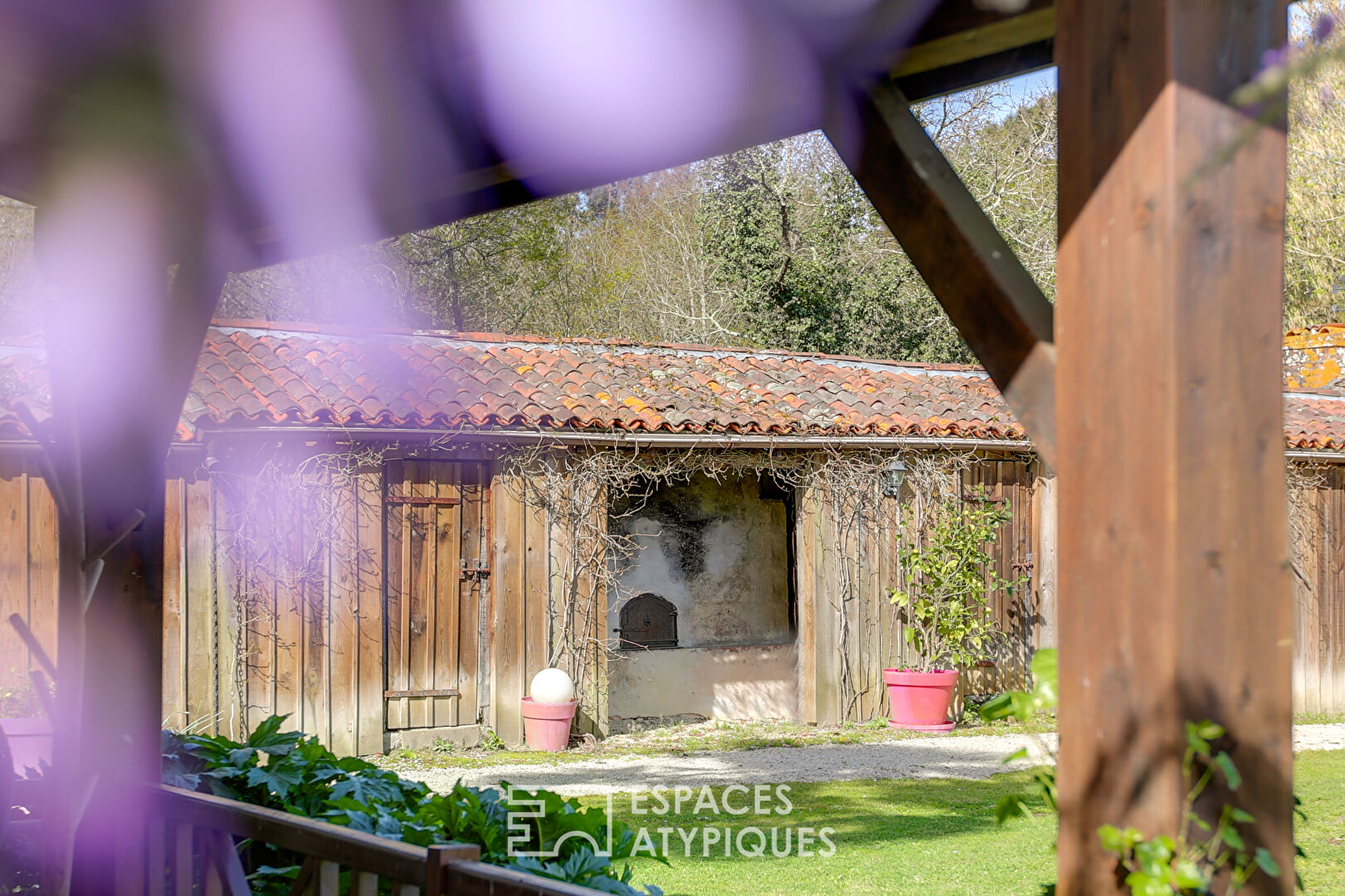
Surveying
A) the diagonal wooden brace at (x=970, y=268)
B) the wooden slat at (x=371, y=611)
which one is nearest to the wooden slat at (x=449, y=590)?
the wooden slat at (x=371, y=611)

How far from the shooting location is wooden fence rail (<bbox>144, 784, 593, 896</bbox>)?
1906 millimetres

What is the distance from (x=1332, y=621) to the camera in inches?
420

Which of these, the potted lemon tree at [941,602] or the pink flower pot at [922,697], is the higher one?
the potted lemon tree at [941,602]

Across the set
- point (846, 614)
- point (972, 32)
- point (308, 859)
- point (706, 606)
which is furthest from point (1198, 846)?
point (706, 606)

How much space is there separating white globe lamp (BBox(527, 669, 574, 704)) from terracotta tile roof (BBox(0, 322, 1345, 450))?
1816 millimetres

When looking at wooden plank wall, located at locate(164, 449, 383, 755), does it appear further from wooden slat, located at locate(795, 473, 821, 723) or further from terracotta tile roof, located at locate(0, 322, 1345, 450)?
wooden slat, located at locate(795, 473, 821, 723)

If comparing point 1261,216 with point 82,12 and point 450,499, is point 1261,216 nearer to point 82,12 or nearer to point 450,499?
point 82,12

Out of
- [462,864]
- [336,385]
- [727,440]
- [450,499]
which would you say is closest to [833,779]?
[727,440]

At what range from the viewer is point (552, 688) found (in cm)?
817

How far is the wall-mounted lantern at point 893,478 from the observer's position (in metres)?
9.35

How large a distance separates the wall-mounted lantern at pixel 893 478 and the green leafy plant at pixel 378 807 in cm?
658

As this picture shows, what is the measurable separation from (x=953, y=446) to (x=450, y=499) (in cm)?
420

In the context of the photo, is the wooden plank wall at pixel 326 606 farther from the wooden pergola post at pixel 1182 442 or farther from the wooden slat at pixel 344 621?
the wooden pergola post at pixel 1182 442

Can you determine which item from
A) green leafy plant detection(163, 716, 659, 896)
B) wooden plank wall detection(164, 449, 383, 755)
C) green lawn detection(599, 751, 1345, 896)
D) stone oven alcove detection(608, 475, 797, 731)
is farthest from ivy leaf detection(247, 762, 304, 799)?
stone oven alcove detection(608, 475, 797, 731)
